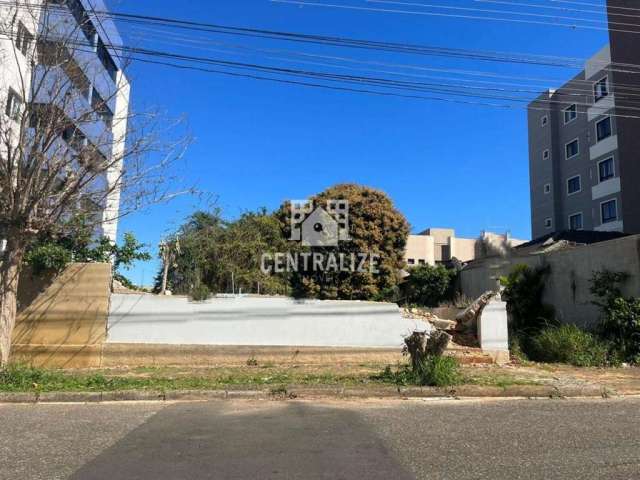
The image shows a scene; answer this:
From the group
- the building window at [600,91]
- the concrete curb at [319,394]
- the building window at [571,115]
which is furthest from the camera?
the building window at [571,115]

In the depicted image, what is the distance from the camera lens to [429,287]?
22172 millimetres

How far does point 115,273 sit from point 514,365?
9227 mm

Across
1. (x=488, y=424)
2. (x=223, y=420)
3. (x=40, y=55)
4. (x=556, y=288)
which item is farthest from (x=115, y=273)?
(x=556, y=288)

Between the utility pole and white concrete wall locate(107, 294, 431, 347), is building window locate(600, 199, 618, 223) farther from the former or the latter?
the utility pole

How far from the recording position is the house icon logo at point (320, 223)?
20906mm

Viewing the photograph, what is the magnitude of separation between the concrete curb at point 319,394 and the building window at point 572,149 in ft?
114

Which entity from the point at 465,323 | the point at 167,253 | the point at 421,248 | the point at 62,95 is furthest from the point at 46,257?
the point at 421,248

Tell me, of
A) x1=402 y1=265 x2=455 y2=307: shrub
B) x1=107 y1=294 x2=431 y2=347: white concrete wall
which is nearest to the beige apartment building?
x1=402 y1=265 x2=455 y2=307: shrub

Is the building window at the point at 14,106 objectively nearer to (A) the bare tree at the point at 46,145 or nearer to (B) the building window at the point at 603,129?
(A) the bare tree at the point at 46,145

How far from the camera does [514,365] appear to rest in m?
11.7

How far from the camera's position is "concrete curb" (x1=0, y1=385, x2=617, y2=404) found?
8.32 m

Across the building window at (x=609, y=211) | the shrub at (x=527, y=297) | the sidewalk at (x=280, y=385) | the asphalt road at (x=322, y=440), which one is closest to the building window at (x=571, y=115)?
the building window at (x=609, y=211)

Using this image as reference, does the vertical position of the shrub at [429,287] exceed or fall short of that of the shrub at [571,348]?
it exceeds it

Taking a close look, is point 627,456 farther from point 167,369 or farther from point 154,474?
point 167,369
